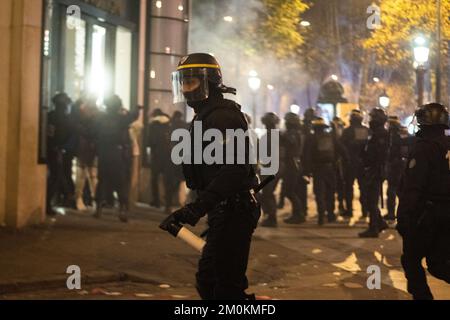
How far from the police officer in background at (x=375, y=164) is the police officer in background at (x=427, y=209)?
5.54 metres

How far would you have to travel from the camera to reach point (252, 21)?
1033 inches

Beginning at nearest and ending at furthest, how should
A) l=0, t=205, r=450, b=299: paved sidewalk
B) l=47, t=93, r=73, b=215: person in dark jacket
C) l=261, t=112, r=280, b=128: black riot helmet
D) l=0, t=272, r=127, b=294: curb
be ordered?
l=0, t=272, r=127, b=294: curb < l=0, t=205, r=450, b=299: paved sidewalk < l=47, t=93, r=73, b=215: person in dark jacket < l=261, t=112, r=280, b=128: black riot helmet

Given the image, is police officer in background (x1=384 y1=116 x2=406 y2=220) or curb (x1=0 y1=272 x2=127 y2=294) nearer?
curb (x1=0 y1=272 x2=127 y2=294)

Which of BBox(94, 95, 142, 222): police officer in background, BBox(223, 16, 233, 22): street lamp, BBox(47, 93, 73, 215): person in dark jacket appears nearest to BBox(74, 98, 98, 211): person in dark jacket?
BBox(47, 93, 73, 215): person in dark jacket

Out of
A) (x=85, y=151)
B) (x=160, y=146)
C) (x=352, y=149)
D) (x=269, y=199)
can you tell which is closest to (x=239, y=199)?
(x=269, y=199)

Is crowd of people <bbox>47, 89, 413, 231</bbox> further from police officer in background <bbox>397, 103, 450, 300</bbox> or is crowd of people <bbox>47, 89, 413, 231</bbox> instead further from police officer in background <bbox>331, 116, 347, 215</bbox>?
police officer in background <bbox>397, 103, 450, 300</bbox>

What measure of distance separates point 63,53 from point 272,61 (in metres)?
18.9

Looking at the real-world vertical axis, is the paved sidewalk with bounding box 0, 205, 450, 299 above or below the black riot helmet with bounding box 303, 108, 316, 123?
below

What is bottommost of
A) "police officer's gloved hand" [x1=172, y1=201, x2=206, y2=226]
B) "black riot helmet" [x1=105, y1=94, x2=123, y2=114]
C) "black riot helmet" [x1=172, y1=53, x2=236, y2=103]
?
"police officer's gloved hand" [x1=172, y1=201, x2=206, y2=226]

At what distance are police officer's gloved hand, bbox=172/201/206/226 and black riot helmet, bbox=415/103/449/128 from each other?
7.49 ft

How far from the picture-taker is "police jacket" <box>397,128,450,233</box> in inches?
233

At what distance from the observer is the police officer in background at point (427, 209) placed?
19.3ft

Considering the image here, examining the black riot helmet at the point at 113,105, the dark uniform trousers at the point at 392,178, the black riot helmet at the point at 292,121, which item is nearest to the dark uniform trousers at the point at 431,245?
the black riot helmet at the point at 113,105
